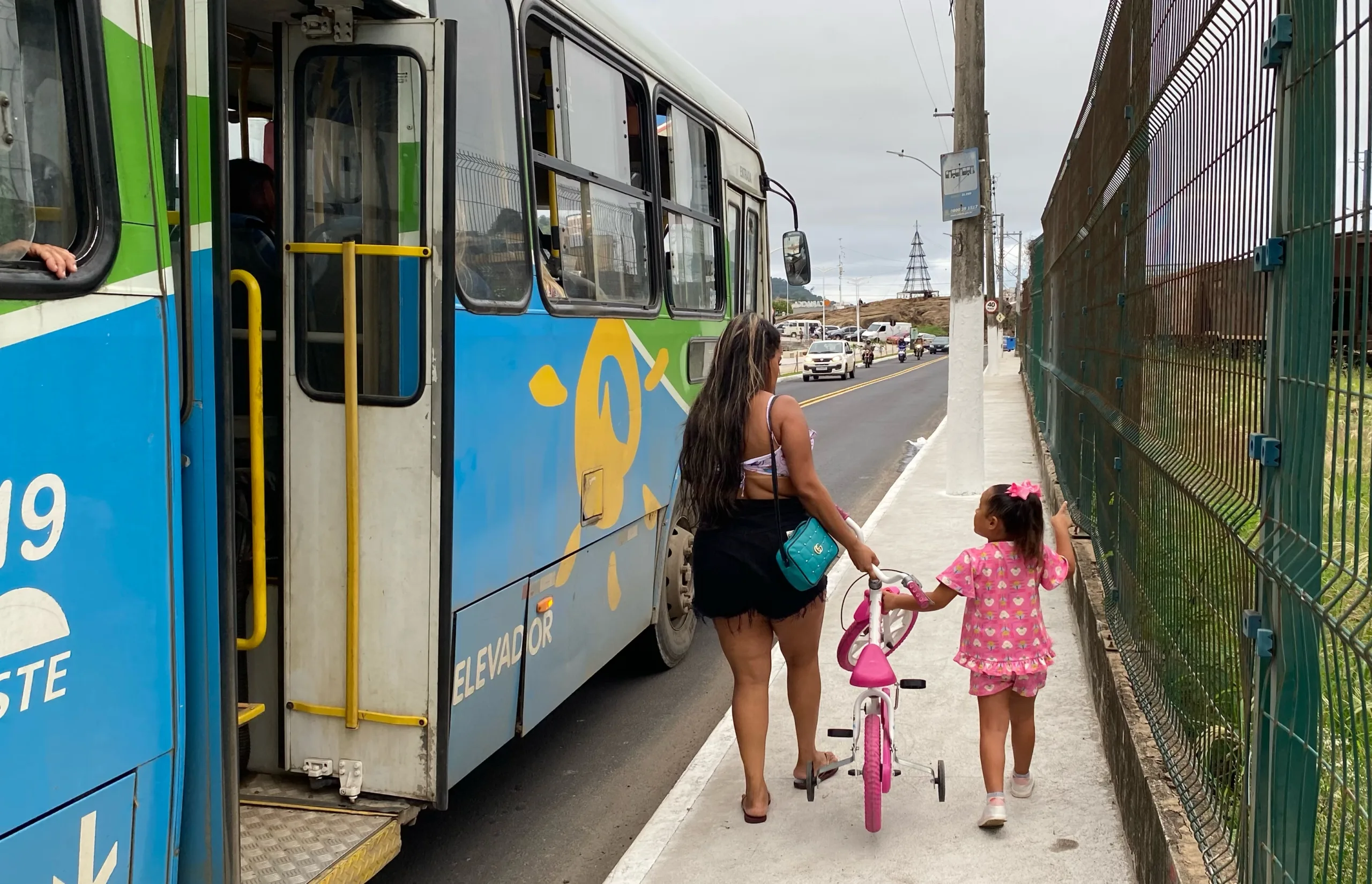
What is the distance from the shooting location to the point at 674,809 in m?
4.62

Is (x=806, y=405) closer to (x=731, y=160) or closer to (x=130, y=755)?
(x=731, y=160)

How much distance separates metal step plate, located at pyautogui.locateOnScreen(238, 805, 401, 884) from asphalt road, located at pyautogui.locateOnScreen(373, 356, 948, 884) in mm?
864

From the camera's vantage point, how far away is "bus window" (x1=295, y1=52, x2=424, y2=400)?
358 cm

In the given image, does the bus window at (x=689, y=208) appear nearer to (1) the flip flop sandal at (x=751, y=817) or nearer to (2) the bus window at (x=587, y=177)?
(2) the bus window at (x=587, y=177)

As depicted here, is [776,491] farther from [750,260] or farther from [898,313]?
[898,313]

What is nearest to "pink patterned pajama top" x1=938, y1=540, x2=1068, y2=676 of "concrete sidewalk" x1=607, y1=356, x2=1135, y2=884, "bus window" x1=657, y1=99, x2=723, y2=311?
"concrete sidewalk" x1=607, y1=356, x2=1135, y2=884

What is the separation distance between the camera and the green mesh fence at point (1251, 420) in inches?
83.9

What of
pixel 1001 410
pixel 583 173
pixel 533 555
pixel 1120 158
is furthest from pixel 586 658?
pixel 1001 410

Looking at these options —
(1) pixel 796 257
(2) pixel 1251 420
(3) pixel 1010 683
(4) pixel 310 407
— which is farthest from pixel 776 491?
(1) pixel 796 257

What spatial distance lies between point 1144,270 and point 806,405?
80.1 feet

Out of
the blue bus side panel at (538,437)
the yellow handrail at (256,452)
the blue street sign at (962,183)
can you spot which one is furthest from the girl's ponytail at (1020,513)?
the blue street sign at (962,183)

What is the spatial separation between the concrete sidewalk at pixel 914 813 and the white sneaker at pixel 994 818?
0.03 meters

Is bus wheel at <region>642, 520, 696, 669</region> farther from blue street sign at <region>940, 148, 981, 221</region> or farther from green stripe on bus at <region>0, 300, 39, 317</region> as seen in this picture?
blue street sign at <region>940, 148, 981, 221</region>

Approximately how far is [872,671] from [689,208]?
3.04 meters
